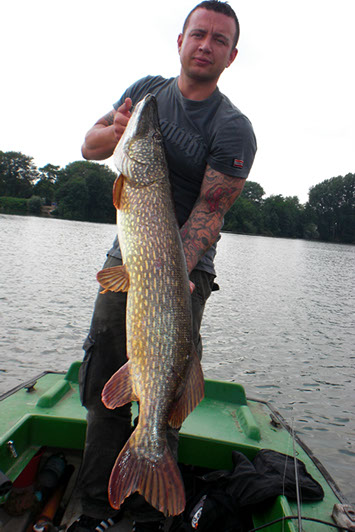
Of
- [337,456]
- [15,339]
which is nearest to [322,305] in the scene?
[337,456]

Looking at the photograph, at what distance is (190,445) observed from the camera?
303cm

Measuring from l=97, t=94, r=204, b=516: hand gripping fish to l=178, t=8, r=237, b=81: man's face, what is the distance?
17.0 inches

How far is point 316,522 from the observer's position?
249 cm

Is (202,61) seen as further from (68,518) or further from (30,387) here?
(68,518)

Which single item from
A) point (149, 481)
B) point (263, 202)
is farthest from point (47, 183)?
point (149, 481)

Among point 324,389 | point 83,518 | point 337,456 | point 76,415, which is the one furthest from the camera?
point 324,389

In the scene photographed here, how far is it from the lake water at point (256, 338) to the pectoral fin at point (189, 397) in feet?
6.16

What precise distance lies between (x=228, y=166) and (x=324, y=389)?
7384 mm

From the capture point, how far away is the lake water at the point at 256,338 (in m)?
7.41

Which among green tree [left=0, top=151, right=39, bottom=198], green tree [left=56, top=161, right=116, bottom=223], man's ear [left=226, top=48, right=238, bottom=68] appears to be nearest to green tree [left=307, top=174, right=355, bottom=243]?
green tree [left=56, top=161, right=116, bottom=223]

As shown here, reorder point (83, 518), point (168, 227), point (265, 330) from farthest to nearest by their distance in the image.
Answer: point (265, 330)
point (83, 518)
point (168, 227)

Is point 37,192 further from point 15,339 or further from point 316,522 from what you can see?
point 316,522

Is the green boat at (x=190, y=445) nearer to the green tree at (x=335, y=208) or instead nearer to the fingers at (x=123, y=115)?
the fingers at (x=123, y=115)

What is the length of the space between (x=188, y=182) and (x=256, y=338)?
9.33 metres
